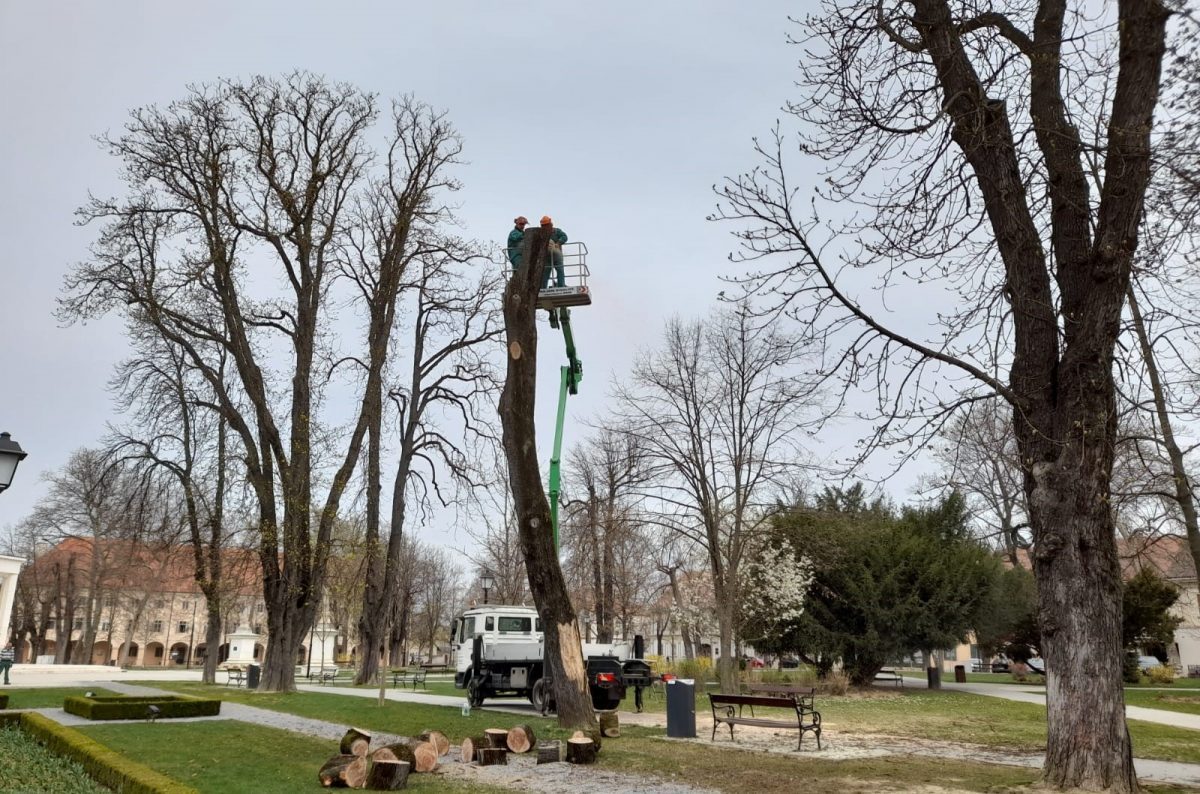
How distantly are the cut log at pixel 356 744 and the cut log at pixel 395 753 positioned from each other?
0.92ft

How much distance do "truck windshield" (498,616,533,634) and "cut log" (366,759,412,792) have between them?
14.5 meters

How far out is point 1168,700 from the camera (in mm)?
24781

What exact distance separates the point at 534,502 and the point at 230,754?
5.70 meters

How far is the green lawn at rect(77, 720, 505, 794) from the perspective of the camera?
27.6ft

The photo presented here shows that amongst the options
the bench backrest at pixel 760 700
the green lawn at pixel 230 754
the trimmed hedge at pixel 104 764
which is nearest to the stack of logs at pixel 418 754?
the green lawn at pixel 230 754

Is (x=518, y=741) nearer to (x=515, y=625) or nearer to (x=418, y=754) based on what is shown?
(x=418, y=754)

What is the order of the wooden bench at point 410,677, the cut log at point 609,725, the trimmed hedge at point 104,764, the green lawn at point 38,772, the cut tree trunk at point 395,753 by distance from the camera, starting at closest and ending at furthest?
the trimmed hedge at point 104,764 < the green lawn at point 38,772 < the cut tree trunk at point 395,753 < the cut log at point 609,725 < the wooden bench at point 410,677

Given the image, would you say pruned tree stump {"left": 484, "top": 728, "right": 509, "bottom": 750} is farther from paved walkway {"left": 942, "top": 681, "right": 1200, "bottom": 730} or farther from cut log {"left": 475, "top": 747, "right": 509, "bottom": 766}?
paved walkway {"left": 942, "top": 681, "right": 1200, "bottom": 730}

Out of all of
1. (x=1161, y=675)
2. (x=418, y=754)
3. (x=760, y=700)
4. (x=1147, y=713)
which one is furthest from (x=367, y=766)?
(x=1161, y=675)

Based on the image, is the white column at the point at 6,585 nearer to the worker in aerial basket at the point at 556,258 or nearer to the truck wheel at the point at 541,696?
the truck wheel at the point at 541,696

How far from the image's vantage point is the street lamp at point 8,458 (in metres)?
7.29

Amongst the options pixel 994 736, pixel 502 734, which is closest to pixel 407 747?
pixel 502 734

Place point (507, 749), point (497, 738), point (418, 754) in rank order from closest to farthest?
1. point (418, 754)
2. point (497, 738)
3. point (507, 749)

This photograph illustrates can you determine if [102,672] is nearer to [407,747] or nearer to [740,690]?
[740,690]
